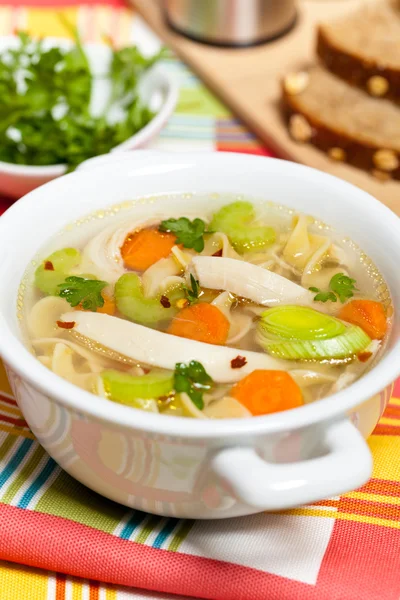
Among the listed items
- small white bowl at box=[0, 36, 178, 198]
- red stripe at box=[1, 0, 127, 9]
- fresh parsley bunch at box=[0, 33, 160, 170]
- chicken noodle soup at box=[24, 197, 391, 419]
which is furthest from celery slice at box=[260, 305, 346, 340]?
red stripe at box=[1, 0, 127, 9]

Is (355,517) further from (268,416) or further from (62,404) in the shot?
(62,404)

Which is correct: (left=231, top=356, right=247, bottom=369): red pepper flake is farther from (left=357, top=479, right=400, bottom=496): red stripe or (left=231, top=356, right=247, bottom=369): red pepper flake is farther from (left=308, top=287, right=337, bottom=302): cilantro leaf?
(left=357, top=479, right=400, bottom=496): red stripe

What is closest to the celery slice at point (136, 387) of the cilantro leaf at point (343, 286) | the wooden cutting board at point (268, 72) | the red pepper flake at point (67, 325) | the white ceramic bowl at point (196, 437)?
the white ceramic bowl at point (196, 437)

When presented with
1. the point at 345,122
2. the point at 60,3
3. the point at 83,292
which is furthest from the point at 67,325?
the point at 60,3

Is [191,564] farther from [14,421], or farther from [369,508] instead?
[14,421]

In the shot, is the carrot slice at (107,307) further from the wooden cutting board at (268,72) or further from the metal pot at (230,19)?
the metal pot at (230,19)

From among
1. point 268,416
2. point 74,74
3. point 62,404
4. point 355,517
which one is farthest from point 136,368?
point 74,74
